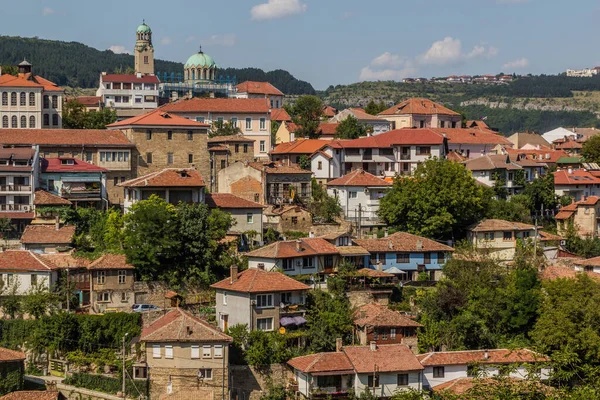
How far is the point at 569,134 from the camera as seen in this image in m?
120

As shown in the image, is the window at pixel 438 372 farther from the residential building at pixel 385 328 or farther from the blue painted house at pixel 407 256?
the blue painted house at pixel 407 256

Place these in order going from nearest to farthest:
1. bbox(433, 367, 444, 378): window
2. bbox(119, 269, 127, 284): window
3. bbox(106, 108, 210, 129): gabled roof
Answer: bbox(433, 367, 444, 378): window
bbox(119, 269, 127, 284): window
bbox(106, 108, 210, 129): gabled roof

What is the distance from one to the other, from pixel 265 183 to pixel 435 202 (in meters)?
10.8

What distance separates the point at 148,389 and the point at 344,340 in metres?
9.94

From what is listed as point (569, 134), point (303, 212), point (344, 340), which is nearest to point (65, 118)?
point (303, 212)

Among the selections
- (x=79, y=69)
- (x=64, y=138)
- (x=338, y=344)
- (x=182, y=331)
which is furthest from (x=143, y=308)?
(x=79, y=69)

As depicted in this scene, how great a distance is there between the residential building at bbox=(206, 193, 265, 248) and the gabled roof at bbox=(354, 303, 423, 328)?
963cm

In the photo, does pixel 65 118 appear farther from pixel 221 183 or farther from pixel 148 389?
pixel 148 389

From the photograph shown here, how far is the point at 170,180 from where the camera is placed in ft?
185

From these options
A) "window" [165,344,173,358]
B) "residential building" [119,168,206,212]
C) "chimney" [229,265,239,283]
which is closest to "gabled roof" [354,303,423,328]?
"chimney" [229,265,239,283]

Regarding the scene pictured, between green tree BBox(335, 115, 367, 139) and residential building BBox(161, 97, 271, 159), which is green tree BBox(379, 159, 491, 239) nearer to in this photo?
green tree BBox(335, 115, 367, 139)

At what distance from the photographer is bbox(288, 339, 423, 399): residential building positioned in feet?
149

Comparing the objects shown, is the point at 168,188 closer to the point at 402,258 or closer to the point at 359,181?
the point at 402,258

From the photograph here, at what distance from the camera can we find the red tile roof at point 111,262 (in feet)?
164
